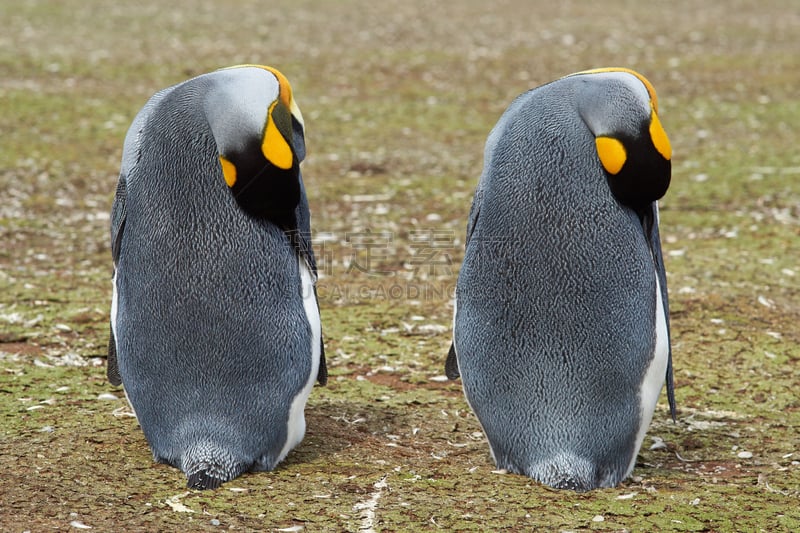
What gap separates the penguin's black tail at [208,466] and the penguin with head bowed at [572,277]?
786mm

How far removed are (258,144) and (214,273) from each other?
1.31ft

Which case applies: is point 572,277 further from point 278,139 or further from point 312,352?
point 278,139

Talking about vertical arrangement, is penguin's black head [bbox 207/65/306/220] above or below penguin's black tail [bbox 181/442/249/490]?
above

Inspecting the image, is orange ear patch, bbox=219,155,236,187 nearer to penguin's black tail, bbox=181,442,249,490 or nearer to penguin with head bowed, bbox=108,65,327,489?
penguin with head bowed, bbox=108,65,327,489

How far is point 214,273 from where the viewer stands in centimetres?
306

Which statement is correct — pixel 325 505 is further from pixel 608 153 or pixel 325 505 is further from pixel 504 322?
pixel 608 153

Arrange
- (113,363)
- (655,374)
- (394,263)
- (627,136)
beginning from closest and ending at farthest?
(627,136)
(655,374)
(113,363)
(394,263)

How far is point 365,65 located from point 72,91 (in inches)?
125

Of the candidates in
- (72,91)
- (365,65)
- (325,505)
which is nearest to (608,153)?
(325,505)

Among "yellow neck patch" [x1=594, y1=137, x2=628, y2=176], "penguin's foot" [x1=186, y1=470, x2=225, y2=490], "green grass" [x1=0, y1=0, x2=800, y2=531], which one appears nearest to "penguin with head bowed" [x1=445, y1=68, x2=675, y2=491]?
"yellow neck patch" [x1=594, y1=137, x2=628, y2=176]

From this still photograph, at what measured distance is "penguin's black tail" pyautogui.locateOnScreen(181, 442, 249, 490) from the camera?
9.89 feet

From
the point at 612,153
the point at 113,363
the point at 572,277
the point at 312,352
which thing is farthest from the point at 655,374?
the point at 113,363

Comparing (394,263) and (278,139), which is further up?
(278,139)

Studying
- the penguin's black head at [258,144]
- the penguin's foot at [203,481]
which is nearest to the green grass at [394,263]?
the penguin's foot at [203,481]
